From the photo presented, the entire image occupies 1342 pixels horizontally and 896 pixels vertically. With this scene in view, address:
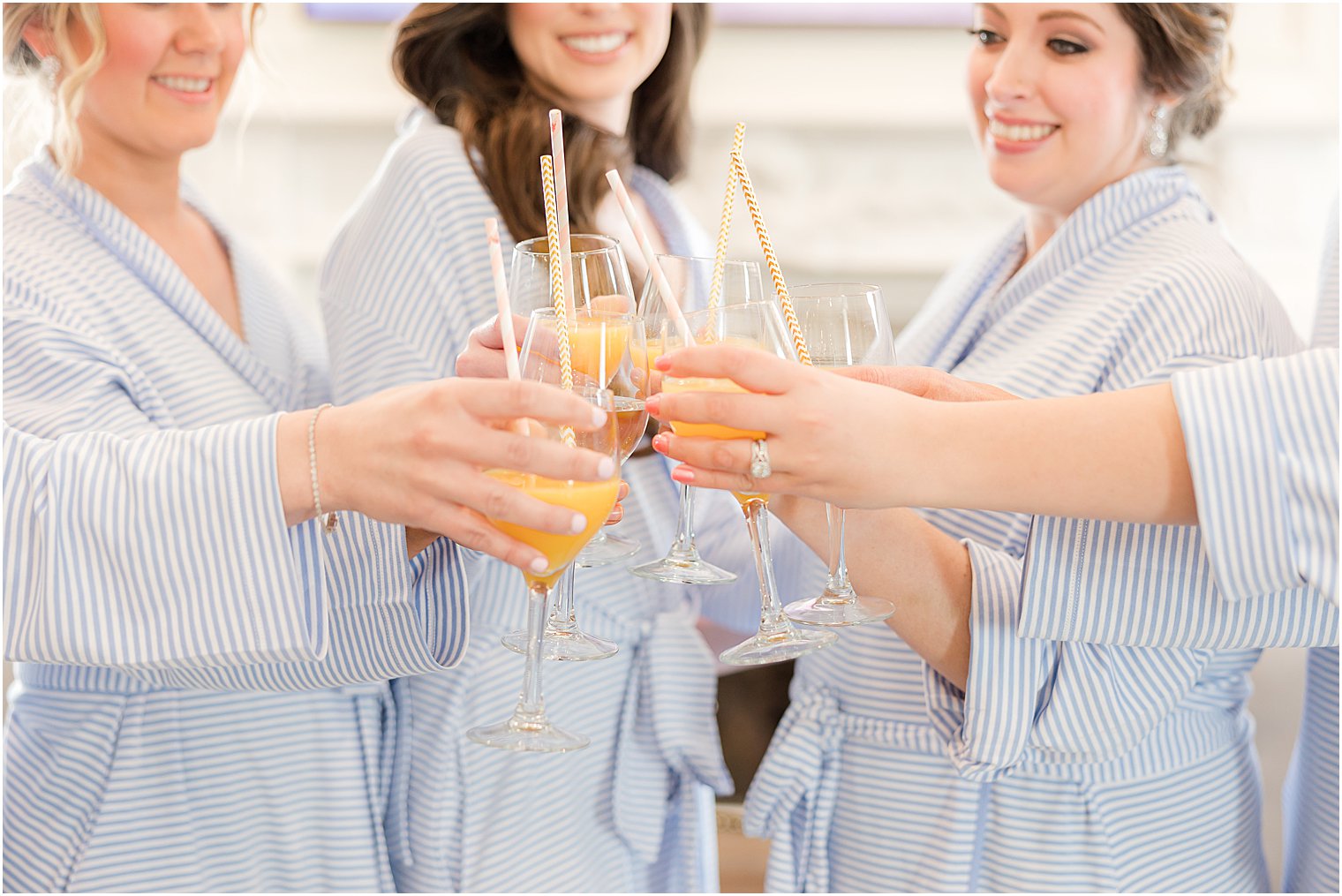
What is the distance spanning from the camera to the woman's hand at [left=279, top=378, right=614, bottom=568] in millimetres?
942

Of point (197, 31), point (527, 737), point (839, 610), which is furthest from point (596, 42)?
point (527, 737)

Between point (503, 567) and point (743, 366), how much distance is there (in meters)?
0.66

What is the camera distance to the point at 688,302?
1.21 m

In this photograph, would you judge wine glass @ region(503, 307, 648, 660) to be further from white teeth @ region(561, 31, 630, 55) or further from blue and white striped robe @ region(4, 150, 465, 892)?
white teeth @ region(561, 31, 630, 55)

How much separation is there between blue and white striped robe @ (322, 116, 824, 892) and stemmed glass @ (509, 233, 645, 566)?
37cm

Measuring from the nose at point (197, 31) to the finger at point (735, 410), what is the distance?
926 mm

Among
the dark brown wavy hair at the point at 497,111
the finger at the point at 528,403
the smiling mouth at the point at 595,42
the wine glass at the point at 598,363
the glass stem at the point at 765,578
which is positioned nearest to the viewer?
the finger at the point at 528,403

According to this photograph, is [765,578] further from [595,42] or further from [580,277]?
[595,42]

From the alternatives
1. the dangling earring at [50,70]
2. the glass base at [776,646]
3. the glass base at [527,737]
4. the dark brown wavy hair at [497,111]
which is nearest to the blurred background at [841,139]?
the dark brown wavy hair at [497,111]

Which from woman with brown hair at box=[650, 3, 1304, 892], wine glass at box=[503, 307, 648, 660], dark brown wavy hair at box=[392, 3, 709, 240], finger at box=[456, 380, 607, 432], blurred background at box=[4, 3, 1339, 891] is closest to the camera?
→ finger at box=[456, 380, 607, 432]

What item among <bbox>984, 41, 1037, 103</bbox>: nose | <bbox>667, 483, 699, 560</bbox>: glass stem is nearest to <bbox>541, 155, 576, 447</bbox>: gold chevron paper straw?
<bbox>667, 483, 699, 560</bbox>: glass stem

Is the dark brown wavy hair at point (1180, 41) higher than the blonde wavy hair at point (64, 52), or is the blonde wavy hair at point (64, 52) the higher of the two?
the dark brown wavy hair at point (1180, 41)

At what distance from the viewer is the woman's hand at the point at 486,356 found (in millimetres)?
1196

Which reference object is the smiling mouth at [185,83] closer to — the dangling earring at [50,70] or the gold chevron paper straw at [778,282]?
the dangling earring at [50,70]
